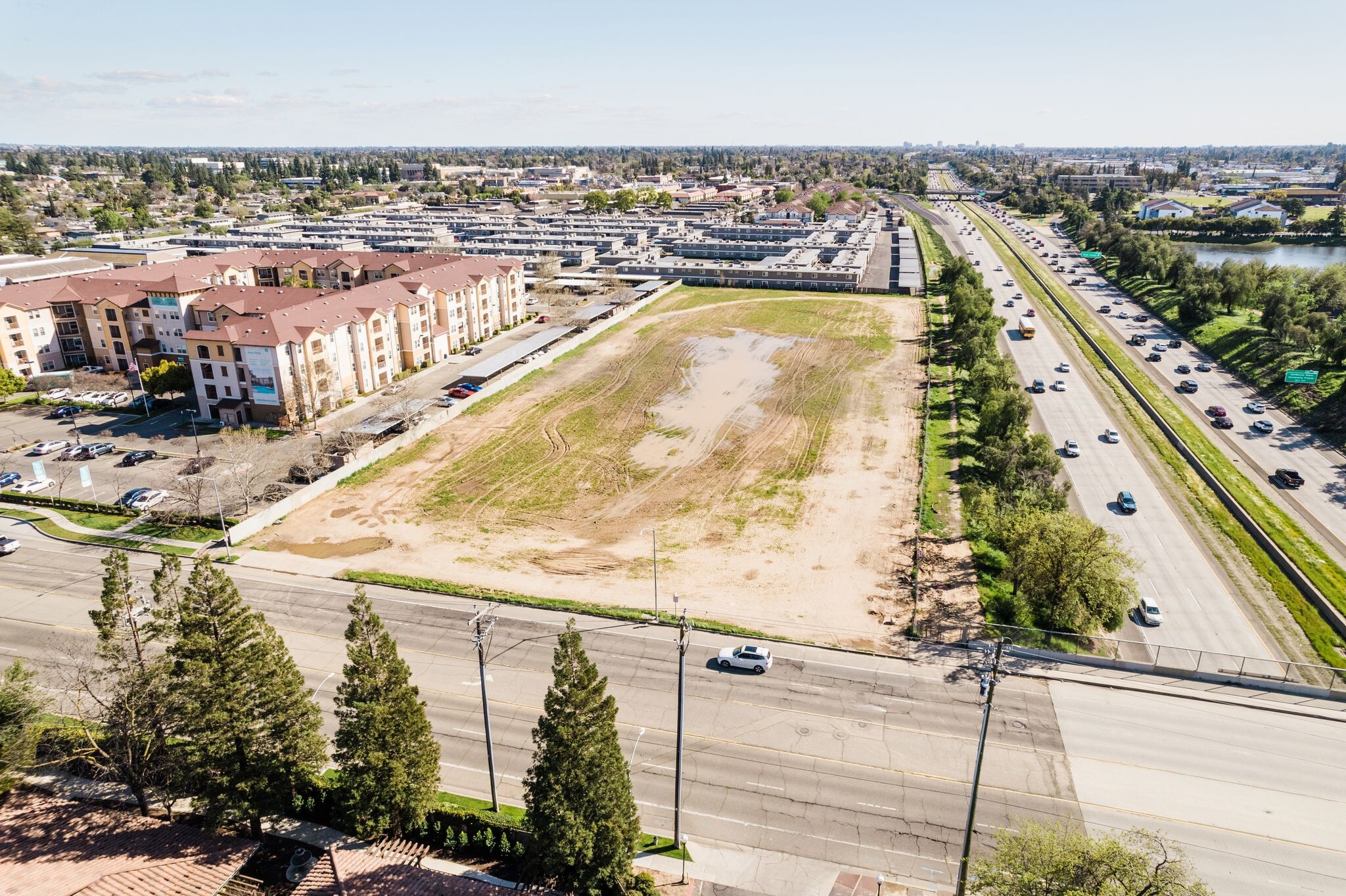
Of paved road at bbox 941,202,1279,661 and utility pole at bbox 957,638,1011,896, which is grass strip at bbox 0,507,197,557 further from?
paved road at bbox 941,202,1279,661

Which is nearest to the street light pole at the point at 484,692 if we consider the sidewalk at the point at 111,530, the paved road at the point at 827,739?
the paved road at the point at 827,739

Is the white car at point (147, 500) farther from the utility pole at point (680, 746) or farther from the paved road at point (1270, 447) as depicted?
the paved road at point (1270, 447)

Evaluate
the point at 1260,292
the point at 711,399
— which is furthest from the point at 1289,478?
the point at 1260,292

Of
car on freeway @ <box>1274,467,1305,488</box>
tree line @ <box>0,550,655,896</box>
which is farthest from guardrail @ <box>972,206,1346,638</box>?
tree line @ <box>0,550,655,896</box>

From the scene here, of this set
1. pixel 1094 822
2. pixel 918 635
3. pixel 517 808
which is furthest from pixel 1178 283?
pixel 517 808

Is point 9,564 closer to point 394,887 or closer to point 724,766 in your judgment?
point 394,887

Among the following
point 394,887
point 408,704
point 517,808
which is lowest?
point 517,808
